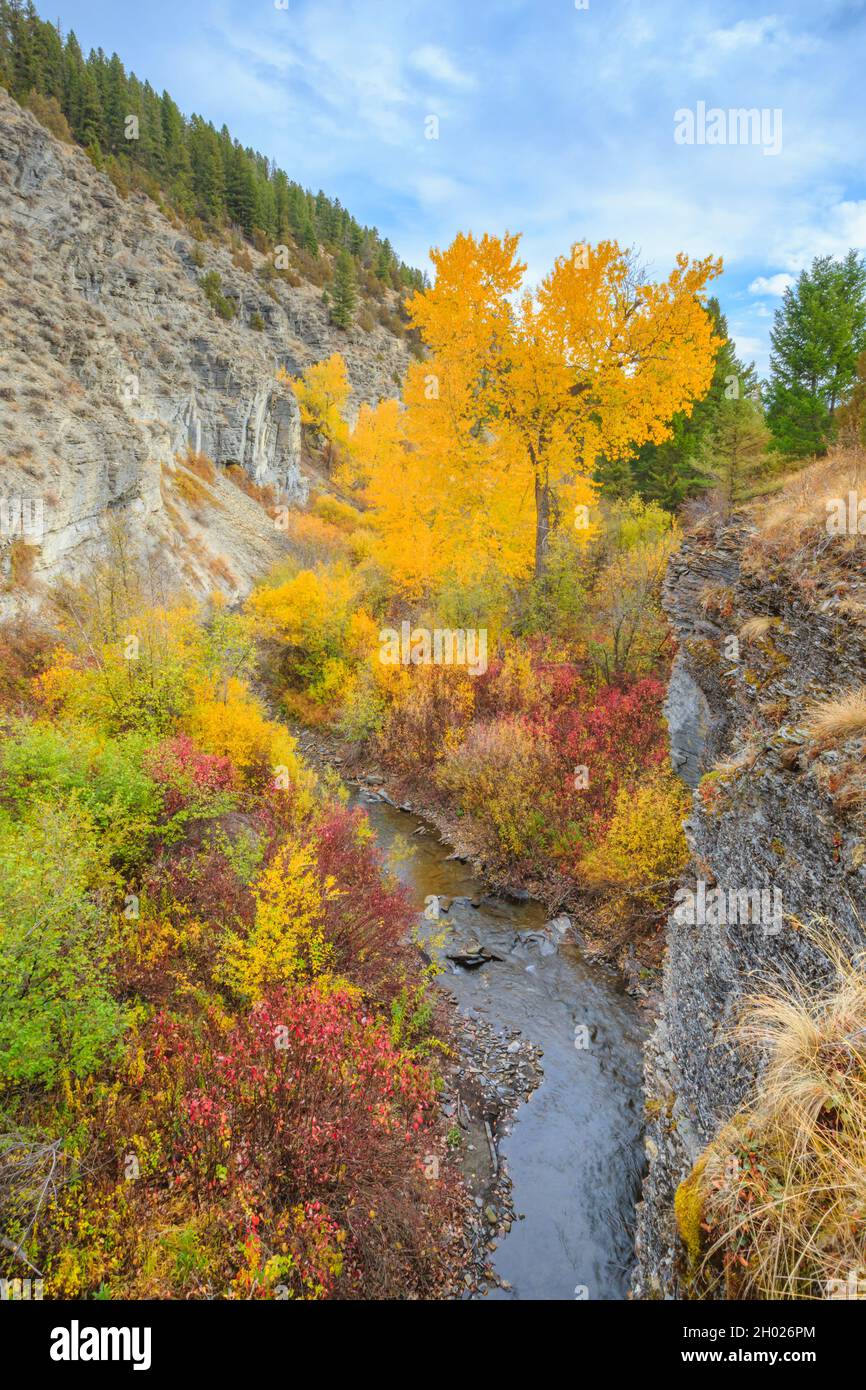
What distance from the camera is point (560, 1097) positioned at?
9.96 meters

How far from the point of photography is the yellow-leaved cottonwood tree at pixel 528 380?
16219mm

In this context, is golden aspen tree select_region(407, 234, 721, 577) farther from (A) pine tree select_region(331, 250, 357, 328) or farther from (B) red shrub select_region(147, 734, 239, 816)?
(A) pine tree select_region(331, 250, 357, 328)

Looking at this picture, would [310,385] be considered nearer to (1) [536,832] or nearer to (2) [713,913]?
(1) [536,832]

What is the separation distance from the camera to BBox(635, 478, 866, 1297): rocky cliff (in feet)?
17.8

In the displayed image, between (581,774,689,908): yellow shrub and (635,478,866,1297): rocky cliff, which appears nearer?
(635,478,866,1297): rocky cliff

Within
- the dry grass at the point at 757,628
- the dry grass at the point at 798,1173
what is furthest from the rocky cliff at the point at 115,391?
the dry grass at the point at 798,1173

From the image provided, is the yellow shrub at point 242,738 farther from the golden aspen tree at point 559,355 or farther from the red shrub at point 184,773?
the golden aspen tree at point 559,355

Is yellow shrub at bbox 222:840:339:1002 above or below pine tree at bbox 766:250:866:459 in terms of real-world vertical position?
below

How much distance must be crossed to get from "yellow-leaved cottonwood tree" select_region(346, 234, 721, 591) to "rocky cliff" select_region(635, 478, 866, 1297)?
8598 millimetres

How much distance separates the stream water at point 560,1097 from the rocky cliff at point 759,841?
55.9 inches

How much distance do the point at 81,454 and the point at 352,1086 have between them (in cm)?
2221

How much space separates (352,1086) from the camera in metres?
8.12

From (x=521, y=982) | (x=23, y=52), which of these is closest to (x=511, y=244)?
(x=521, y=982)

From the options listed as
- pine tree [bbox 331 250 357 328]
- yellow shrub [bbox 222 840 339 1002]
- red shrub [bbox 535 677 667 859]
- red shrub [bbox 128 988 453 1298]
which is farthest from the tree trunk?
pine tree [bbox 331 250 357 328]
